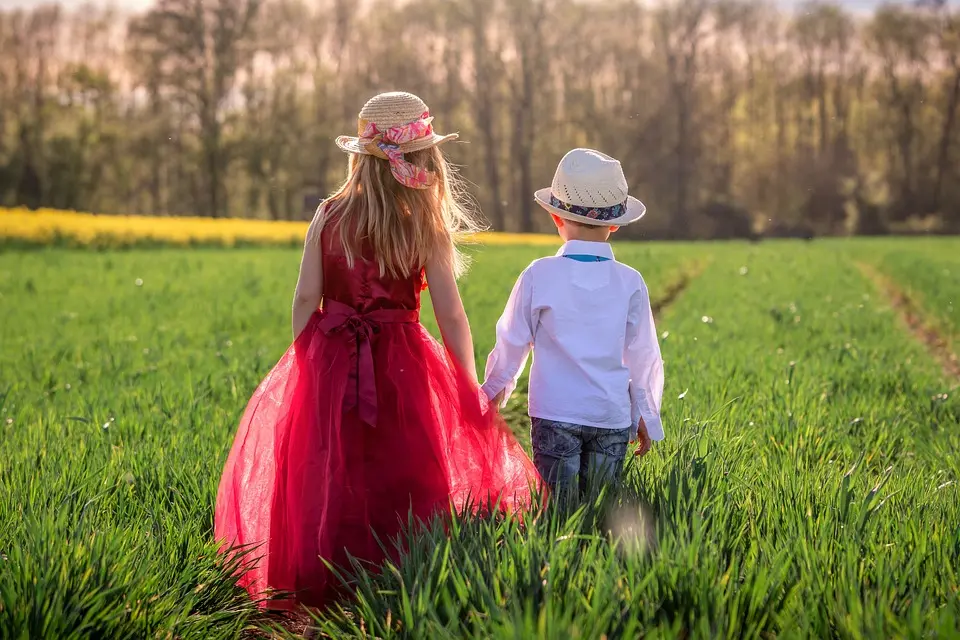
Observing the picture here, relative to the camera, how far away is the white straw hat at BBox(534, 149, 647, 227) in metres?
3.45

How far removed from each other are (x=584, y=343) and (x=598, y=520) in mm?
629

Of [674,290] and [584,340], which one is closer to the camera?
[584,340]

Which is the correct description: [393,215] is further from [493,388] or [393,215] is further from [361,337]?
[493,388]

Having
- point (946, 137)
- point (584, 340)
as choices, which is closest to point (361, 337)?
point (584, 340)

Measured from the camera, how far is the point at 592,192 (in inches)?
136

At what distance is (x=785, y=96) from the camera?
53.8 metres

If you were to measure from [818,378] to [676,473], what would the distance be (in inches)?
139

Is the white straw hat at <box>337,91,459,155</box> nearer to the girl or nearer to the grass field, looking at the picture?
the girl

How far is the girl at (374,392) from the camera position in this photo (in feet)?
11.1

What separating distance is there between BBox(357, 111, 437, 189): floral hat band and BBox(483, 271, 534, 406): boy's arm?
509mm

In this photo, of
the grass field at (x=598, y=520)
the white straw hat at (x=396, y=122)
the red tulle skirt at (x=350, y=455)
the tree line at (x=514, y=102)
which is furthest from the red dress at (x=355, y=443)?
the tree line at (x=514, y=102)

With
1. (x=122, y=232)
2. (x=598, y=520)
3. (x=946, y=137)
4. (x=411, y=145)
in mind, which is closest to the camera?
(x=598, y=520)

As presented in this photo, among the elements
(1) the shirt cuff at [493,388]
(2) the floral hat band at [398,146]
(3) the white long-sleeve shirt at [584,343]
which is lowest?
(1) the shirt cuff at [493,388]

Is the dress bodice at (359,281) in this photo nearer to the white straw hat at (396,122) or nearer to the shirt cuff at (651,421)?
the white straw hat at (396,122)
